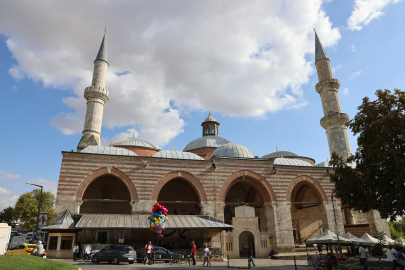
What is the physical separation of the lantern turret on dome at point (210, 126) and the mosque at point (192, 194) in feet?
38.3

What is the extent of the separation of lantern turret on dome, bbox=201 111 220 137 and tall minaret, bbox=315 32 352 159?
15.0 meters

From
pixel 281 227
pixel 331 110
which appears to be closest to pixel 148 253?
pixel 281 227

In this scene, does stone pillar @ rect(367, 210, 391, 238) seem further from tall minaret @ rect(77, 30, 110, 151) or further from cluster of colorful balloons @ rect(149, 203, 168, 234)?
tall minaret @ rect(77, 30, 110, 151)

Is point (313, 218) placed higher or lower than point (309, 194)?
lower

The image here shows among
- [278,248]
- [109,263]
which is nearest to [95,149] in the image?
[109,263]

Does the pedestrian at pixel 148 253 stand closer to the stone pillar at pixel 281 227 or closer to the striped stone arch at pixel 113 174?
the striped stone arch at pixel 113 174

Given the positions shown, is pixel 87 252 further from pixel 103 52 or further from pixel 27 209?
pixel 27 209

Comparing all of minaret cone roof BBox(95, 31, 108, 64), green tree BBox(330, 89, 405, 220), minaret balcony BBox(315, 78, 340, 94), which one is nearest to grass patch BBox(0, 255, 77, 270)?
green tree BBox(330, 89, 405, 220)

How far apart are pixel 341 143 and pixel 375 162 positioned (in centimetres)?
1705

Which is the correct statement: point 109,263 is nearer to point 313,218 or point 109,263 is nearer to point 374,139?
point 374,139

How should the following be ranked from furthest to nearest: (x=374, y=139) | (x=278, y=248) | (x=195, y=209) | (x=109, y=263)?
1. (x=195, y=209)
2. (x=278, y=248)
3. (x=109, y=263)
4. (x=374, y=139)

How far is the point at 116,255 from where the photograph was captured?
1541 centimetres

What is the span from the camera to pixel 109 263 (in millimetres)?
15703

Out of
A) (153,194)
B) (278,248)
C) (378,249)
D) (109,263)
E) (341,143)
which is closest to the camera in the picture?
(109,263)
